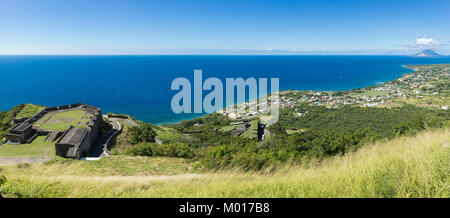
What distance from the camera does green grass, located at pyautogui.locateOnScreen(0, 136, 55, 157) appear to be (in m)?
15.9

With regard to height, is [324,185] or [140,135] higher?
[324,185]

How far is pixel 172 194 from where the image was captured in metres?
3.41

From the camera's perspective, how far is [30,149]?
1680cm

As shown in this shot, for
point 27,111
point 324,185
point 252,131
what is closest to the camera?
point 324,185

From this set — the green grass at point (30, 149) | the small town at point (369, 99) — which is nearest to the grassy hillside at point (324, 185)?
the green grass at point (30, 149)

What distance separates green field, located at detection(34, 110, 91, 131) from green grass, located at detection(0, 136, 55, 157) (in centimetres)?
278

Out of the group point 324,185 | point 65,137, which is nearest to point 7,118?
point 65,137

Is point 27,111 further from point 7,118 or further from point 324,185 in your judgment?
point 324,185

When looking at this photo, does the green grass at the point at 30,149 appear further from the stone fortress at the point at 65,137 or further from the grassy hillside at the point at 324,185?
the grassy hillside at the point at 324,185

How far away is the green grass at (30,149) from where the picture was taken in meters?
15.9

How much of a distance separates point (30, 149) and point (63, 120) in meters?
6.38
